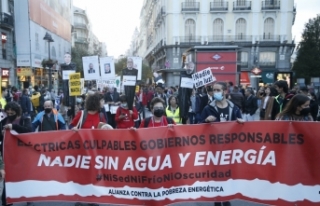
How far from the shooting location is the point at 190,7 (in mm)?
44219

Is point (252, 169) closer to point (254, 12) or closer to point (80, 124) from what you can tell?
point (80, 124)

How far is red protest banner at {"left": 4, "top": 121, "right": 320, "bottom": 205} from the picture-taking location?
3.90 m

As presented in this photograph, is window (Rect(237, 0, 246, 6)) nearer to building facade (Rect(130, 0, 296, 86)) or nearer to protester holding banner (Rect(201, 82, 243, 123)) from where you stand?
building facade (Rect(130, 0, 296, 86))

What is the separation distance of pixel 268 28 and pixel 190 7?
10.9 metres

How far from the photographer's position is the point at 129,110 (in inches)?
287

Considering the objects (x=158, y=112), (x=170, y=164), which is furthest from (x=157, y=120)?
(x=170, y=164)

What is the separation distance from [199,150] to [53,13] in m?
38.7

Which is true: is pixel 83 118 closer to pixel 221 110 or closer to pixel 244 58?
pixel 221 110

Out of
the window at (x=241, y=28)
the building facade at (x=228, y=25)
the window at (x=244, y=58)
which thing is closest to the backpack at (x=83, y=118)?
the building facade at (x=228, y=25)

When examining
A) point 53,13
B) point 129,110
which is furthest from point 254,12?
point 129,110

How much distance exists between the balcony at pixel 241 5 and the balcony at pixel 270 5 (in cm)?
187

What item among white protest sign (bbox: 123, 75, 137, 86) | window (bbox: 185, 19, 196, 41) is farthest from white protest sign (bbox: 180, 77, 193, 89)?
window (bbox: 185, 19, 196, 41)

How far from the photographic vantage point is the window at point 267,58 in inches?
1686

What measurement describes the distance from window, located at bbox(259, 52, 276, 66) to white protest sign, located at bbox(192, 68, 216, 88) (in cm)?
3642
